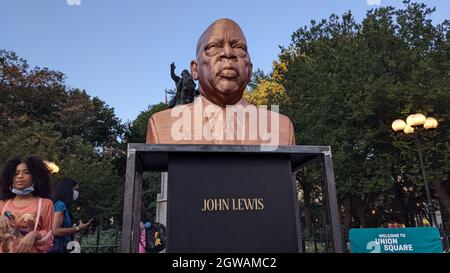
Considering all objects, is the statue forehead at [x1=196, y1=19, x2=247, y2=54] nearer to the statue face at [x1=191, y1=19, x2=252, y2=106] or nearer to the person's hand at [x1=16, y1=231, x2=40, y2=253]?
the statue face at [x1=191, y1=19, x2=252, y2=106]

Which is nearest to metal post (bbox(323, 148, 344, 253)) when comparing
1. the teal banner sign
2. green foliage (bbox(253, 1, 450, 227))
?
the teal banner sign

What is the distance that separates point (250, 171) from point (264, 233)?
19.3 inches

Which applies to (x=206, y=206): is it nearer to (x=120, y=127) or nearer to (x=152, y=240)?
(x=152, y=240)

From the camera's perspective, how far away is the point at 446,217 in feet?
72.8

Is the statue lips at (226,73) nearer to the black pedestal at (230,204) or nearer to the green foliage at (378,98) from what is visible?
the black pedestal at (230,204)

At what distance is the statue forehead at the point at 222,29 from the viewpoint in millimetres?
4219

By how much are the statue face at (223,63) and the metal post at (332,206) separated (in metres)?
1.63

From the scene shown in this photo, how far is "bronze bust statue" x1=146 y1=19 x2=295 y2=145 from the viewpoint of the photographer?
388 centimetres

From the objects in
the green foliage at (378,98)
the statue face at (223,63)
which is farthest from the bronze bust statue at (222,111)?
the green foliage at (378,98)

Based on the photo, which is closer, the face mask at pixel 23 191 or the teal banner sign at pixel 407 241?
the face mask at pixel 23 191

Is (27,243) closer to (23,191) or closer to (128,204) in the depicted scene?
(23,191)

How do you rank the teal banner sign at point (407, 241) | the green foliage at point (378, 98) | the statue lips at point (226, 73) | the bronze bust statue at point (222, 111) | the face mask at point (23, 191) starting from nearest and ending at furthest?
the bronze bust statue at point (222, 111), the statue lips at point (226, 73), the face mask at point (23, 191), the teal banner sign at point (407, 241), the green foliage at point (378, 98)
